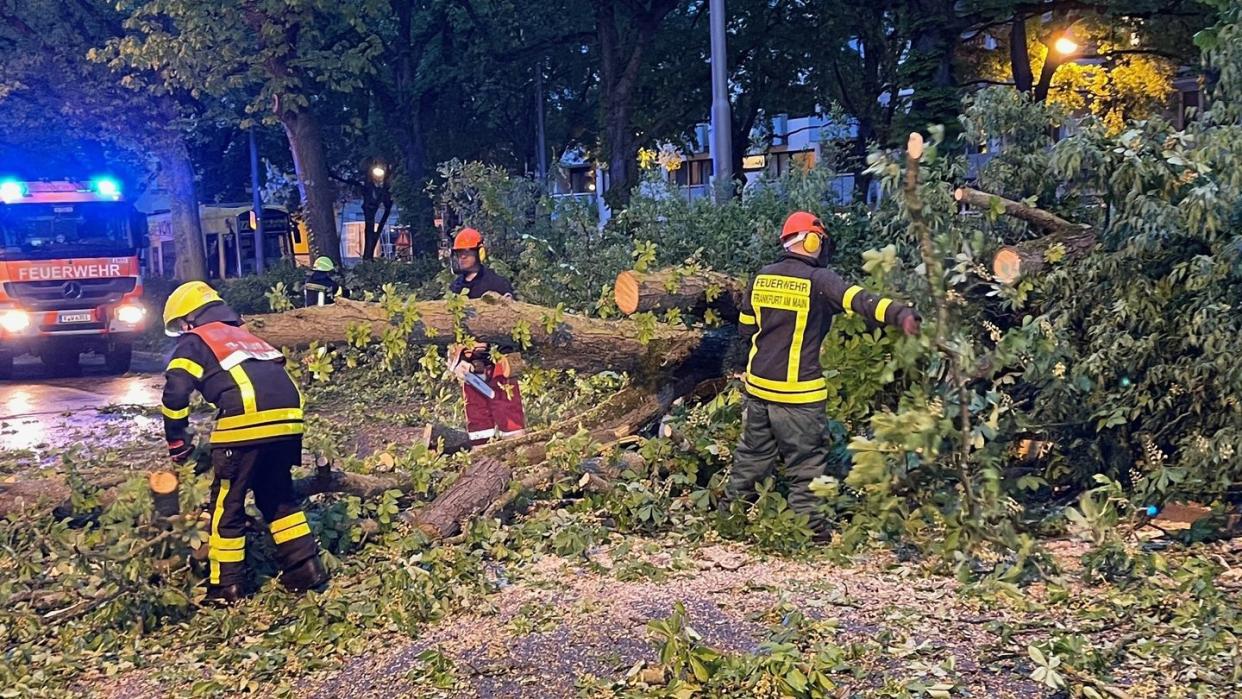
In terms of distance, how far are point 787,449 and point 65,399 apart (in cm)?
1037

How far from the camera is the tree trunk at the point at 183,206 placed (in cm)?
2159

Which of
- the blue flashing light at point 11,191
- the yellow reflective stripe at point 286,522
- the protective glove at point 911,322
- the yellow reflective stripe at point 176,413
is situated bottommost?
the yellow reflective stripe at point 286,522

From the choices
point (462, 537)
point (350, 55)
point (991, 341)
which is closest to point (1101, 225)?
point (991, 341)

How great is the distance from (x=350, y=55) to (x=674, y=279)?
38.2ft

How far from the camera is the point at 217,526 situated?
5.26 metres

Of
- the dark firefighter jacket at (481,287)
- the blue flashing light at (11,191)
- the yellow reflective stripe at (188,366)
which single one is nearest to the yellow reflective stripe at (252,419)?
the yellow reflective stripe at (188,366)

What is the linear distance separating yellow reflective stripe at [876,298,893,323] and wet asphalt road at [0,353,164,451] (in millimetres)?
7783

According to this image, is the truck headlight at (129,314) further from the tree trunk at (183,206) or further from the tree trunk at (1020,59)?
the tree trunk at (1020,59)

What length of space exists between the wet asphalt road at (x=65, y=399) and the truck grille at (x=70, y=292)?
3.40 ft

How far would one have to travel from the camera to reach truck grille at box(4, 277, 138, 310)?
577 inches

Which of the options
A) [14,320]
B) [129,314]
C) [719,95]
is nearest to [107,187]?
[129,314]

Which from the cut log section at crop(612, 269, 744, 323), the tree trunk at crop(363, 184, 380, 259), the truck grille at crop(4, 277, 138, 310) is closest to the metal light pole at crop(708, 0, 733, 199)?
the cut log section at crop(612, 269, 744, 323)

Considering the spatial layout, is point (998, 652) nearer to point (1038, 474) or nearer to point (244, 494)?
point (1038, 474)

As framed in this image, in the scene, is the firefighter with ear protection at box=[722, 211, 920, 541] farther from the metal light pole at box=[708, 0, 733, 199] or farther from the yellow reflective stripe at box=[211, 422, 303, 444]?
the metal light pole at box=[708, 0, 733, 199]
